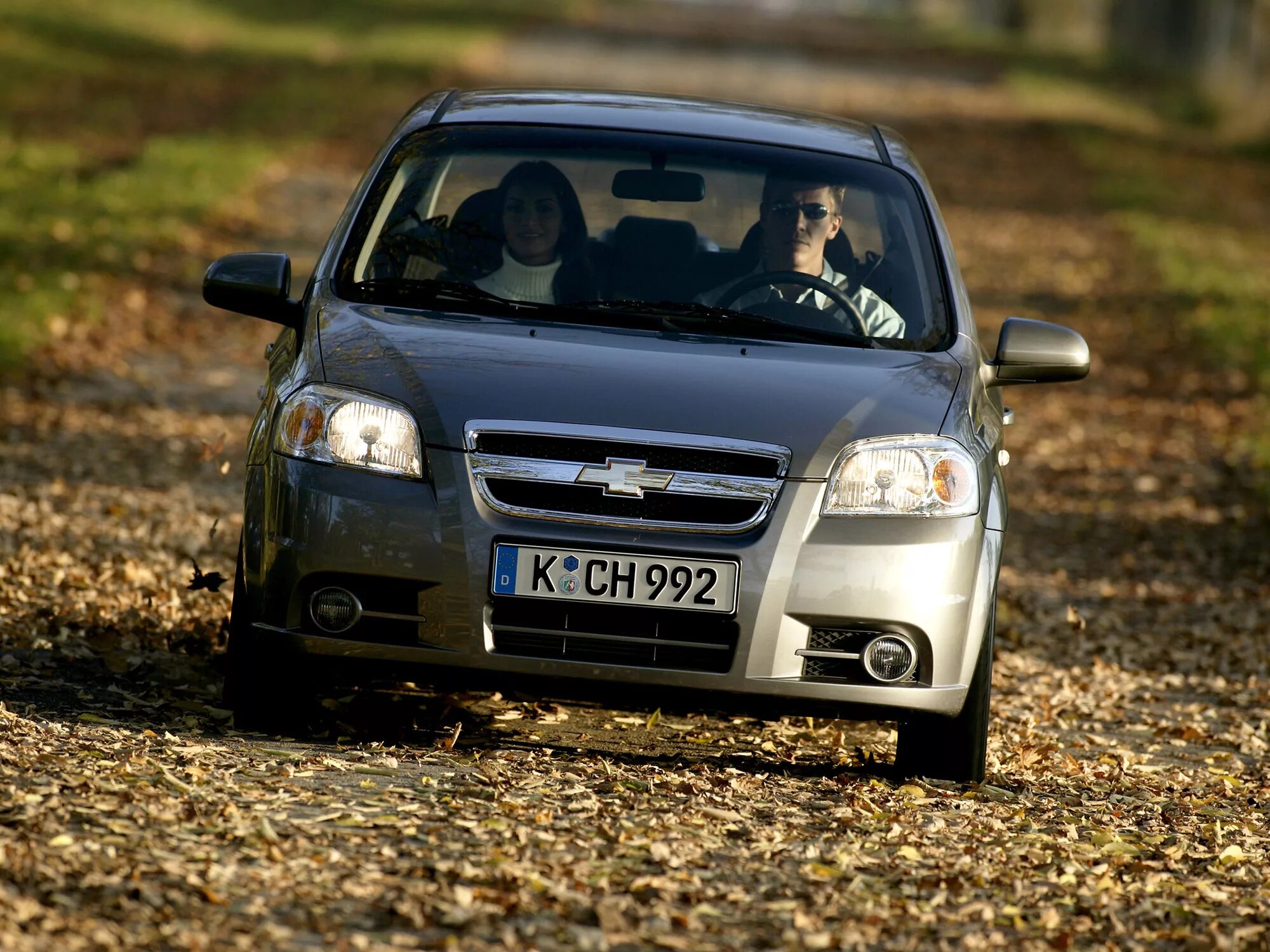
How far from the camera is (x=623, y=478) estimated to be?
4.69 metres

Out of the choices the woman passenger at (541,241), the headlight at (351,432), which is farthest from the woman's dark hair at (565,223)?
the headlight at (351,432)

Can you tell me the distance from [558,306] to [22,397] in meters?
5.66

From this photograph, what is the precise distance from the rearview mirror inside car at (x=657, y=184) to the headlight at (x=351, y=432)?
1552mm

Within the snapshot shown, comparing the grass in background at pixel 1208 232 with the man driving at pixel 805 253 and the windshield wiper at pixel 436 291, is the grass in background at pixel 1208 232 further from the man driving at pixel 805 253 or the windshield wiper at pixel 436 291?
the windshield wiper at pixel 436 291

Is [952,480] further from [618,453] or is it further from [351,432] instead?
[351,432]

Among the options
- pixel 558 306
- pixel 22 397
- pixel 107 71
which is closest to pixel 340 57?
pixel 107 71

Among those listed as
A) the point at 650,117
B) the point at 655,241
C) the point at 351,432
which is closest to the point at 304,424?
the point at 351,432

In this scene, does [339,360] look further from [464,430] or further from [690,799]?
[690,799]

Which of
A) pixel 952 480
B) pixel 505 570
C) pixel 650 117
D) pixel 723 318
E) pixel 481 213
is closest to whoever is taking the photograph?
pixel 505 570

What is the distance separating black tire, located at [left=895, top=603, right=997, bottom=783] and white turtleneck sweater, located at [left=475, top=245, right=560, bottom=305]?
63.8 inches

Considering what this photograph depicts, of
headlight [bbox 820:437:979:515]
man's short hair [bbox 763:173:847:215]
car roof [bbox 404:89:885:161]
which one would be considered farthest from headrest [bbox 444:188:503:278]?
headlight [bbox 820:437:979:515]

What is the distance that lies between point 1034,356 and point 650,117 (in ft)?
5.02

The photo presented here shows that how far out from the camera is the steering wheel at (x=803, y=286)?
5.63 meters

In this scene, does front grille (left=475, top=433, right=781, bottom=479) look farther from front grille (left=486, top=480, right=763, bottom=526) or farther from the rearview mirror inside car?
the rearview mirror inside car
